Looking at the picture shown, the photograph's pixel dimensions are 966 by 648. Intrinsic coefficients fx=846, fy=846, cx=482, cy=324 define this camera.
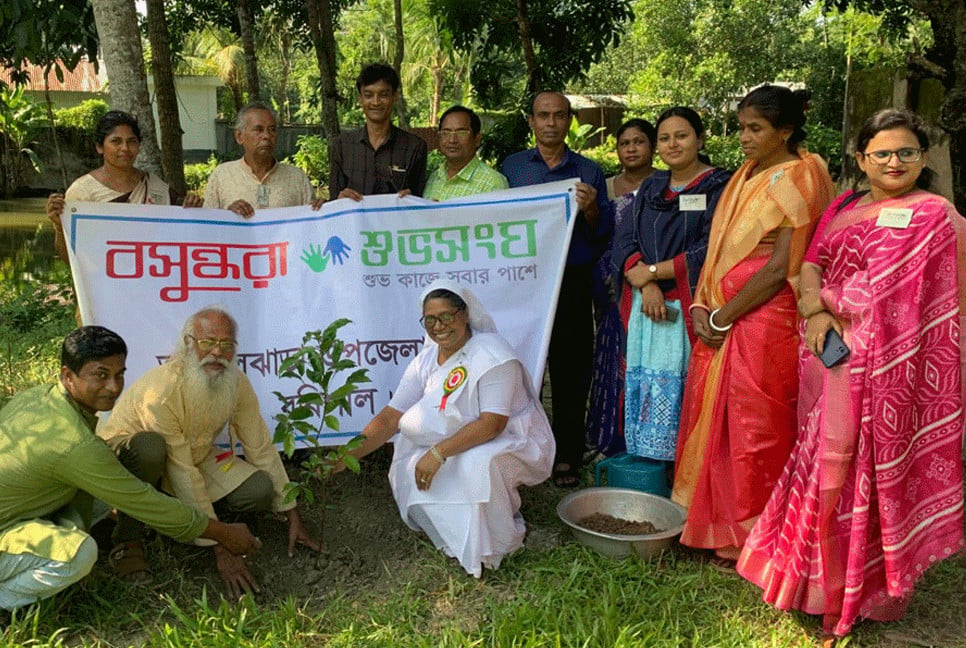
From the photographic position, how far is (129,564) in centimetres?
317

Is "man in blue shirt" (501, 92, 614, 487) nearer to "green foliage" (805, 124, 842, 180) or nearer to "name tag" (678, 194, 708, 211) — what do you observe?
"name tag" (678, 194, 708, 211)

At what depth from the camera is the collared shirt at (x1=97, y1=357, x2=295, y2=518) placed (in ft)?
10.2

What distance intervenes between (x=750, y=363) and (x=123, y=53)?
398 centimetres

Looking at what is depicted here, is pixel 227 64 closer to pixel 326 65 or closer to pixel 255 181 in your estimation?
pixel 326 65

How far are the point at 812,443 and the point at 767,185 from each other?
989mm

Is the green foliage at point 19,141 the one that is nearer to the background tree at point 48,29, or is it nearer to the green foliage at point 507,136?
the background tree at point 48,29

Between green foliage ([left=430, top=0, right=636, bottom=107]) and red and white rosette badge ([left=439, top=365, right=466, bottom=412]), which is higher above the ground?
green foliage ([left=430, top=0, right=636, bottom=107])

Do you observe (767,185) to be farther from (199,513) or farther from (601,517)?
(199,513)

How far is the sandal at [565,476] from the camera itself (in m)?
4.08

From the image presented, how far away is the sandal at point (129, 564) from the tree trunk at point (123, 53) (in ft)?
8.77

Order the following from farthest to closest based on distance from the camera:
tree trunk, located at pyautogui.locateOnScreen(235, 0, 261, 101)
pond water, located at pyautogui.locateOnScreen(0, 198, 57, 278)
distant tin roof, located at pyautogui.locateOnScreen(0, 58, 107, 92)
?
distant tin roof, located at pyautogui.locateOnScreen(0, 58, 107, 92), pond water, located at pyautogui.locateOnScreen(0, 198, 57, 278), tree trunk, located at pyautogui.locateOnScreen(235, 0, 261, 101)

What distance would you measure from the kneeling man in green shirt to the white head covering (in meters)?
1.15

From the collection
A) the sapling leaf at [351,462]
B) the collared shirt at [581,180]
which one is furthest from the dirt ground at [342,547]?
the collared shirt at [581,180]

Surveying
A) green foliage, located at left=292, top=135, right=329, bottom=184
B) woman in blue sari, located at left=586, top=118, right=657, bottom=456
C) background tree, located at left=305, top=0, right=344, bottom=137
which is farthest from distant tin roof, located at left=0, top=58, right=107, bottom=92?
woman in blue sari, located at left=586, top=118, right=657, bottom=456
